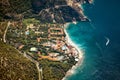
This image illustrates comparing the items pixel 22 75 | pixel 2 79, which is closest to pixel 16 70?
pixel 22 75

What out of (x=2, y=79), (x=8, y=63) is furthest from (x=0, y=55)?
(x=2, y=79)

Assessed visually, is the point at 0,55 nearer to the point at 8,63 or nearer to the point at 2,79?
the point at 8,63

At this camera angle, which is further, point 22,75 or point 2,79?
point 22,75

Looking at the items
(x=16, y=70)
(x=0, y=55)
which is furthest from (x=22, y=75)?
(x=0, y=55)

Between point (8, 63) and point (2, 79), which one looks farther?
→ point (8, 63)

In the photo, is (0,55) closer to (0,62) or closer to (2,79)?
(0,62)

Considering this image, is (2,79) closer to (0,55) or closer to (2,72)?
(2,72)
